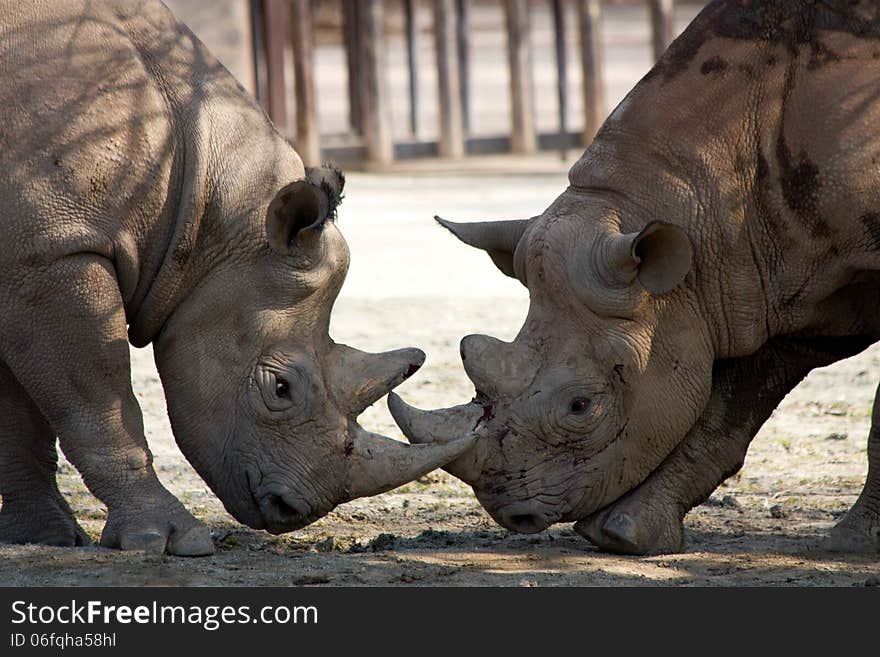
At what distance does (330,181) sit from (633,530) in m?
1.87

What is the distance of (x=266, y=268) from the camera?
271 inches

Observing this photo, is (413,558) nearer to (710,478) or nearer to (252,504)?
(252,504)

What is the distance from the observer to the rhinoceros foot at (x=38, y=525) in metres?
7.05

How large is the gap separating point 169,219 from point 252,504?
3.84 ft

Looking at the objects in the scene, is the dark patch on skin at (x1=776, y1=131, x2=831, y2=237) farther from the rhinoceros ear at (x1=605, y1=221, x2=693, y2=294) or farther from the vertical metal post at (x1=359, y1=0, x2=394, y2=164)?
the vertical metal post at (x1=359, y1=0, x2=394, y2=164)

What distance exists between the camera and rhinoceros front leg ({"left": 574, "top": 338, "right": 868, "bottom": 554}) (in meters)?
6.78

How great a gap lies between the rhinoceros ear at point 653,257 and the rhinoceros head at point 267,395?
1095mm

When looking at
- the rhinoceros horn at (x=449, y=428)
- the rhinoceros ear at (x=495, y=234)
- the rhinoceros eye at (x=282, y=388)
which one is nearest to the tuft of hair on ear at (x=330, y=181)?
the rhinoceros ear at (x=495, y=234)

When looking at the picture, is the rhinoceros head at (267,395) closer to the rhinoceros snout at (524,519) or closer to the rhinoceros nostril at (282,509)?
the rhinoceros nostril at (282,509)

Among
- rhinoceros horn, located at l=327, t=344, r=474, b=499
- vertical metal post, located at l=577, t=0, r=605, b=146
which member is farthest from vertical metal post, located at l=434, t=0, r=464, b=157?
rhinoceros horn, located at l=327, t=344, r=474, b=499

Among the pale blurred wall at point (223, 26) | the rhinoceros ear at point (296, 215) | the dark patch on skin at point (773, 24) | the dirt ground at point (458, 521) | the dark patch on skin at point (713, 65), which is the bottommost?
the dirt ground at point (458, 521)

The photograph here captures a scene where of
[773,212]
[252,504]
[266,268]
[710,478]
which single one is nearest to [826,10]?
[773,212]

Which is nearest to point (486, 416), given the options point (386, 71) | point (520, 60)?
point (520, 60)

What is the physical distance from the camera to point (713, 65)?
6.82 meters
